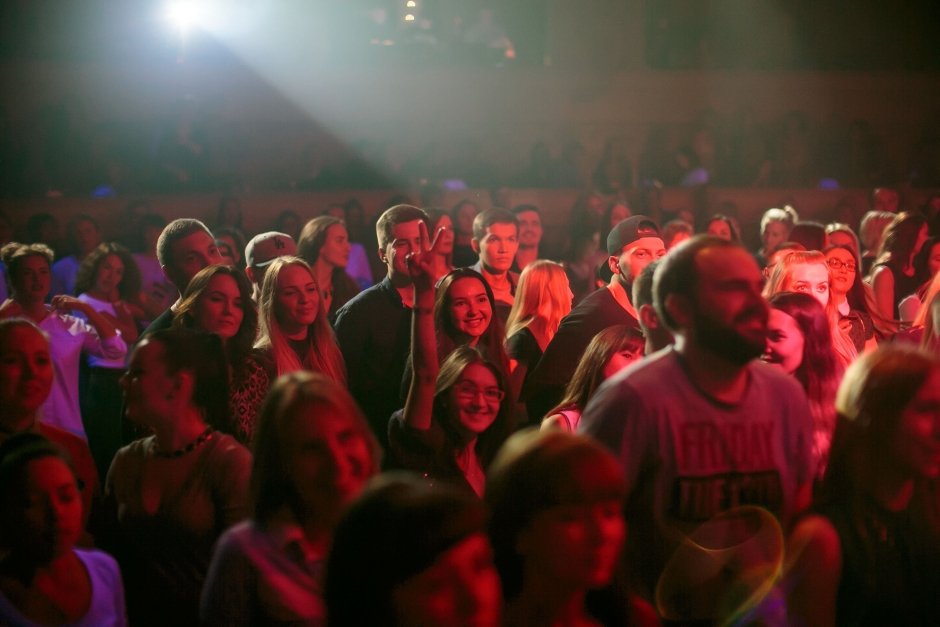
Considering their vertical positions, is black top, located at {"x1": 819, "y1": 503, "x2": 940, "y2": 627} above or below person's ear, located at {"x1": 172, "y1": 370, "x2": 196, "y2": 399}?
below

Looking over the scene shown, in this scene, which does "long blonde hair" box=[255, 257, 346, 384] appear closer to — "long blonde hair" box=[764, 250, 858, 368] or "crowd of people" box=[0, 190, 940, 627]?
"crowd of people" box=[0, 190, 940, 627]

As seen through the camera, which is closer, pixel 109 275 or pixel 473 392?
pixel 473 392

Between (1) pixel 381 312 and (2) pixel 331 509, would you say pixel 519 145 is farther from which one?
(2) pixel 331 509

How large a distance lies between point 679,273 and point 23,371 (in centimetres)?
211

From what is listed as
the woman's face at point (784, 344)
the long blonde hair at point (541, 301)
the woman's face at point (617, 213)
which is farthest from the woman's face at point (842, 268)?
the woman's face at point (617, 213)

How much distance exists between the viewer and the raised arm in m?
4.38

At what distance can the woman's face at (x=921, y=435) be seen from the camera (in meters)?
3.01

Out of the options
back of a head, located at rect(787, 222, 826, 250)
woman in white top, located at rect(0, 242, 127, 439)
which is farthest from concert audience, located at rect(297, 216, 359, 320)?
back of a head, located at rect(787, 222, 826, 250)

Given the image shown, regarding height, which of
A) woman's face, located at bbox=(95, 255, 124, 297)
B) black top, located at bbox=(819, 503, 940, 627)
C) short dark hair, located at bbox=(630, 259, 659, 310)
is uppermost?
short dark hair, located at bbox=(630, 259, 659, 310)

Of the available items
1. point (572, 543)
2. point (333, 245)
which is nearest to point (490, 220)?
point (333, 245)

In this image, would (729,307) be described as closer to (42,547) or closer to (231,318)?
(42,547)

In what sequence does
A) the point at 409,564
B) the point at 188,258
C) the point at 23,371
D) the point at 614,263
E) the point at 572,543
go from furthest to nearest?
the point at 614,263 → the point at 188,258 → the point at 23,371 → the point at 572,543 → the point at 409,564

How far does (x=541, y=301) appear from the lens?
251 inches

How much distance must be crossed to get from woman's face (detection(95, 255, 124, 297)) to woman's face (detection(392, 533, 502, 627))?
216 inches
